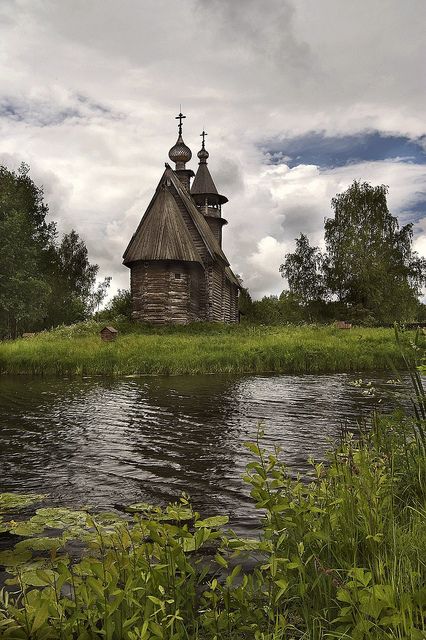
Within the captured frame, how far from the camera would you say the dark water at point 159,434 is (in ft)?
18.6

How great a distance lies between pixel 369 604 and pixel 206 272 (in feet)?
106

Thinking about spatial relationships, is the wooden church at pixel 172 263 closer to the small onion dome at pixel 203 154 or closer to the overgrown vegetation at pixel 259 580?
the small onion dome at pixel 203 154

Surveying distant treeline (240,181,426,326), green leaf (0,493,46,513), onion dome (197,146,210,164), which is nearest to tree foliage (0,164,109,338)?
onion dome (197,146,210,164)

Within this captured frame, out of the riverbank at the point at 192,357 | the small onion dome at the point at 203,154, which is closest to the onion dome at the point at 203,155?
the small onion dome at the point at 203,154

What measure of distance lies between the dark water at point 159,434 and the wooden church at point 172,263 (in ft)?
51.7

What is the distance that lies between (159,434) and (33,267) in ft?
113

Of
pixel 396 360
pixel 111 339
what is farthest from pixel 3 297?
pixel 396 360

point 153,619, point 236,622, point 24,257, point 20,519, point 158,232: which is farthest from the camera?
point 24,257

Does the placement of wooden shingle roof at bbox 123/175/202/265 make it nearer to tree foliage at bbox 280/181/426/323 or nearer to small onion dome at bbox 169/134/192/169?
small onion dome at bbox 169/134/192/169

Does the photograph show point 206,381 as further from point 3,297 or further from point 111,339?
point 3,297

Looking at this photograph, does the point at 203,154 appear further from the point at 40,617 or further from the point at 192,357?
the point at 40,617

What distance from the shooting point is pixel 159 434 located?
341 inches

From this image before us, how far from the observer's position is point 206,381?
16.3 m

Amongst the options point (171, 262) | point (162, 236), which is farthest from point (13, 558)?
point (162, 236)
